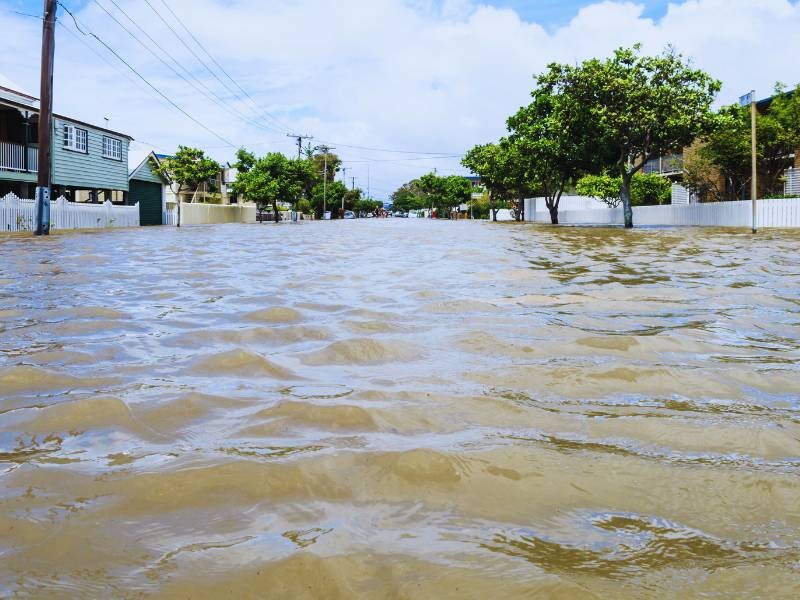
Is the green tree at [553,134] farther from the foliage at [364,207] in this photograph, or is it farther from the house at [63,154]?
the foliage at [364,207]

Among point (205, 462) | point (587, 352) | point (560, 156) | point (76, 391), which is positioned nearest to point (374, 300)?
point (587, 352)

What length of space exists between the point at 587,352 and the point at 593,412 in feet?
4.09

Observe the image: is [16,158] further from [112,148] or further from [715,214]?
[715,214]

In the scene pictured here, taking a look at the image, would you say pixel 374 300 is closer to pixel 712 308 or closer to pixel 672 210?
pixel 712 308

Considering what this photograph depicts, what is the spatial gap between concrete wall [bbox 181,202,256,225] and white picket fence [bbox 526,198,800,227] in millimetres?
26023

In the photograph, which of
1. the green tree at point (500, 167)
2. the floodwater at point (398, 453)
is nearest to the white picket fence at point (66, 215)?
the floodwater at point (398, 453)

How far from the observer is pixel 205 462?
2.52 metres

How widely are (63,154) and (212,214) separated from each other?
17.8 metres

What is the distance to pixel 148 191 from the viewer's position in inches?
1608

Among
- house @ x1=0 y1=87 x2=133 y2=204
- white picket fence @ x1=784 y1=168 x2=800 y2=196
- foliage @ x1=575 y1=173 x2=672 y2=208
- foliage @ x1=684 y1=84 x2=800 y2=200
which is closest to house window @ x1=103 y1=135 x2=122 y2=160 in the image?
house @ x1=0 y1=87 x2=133 y2=204

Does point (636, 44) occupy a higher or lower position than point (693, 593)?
higher

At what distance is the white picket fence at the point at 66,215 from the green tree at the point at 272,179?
23.2 metres

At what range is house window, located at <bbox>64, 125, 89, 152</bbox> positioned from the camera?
101 feet

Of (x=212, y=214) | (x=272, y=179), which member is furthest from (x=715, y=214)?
(x=272, y=179)
